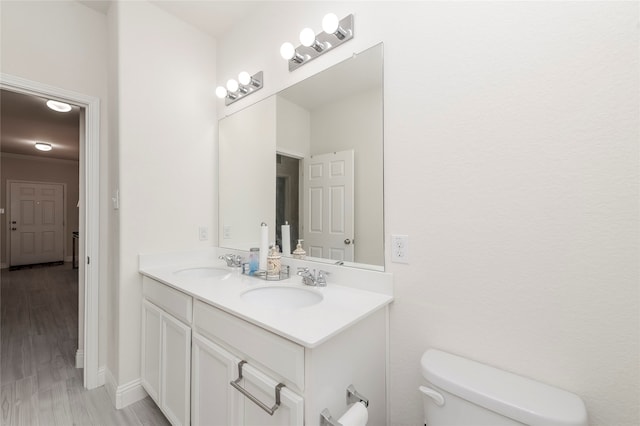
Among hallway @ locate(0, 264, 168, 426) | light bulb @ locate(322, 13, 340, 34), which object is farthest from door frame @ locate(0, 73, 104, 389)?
light bulb @ locate(322, 13, 340, 34)

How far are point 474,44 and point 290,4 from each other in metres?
1.17

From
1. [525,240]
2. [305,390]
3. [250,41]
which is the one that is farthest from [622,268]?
[250,41]

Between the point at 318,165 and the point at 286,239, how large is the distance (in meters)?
0.51

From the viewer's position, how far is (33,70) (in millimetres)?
1665

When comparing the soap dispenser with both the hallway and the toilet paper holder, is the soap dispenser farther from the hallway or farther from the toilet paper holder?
the hallway

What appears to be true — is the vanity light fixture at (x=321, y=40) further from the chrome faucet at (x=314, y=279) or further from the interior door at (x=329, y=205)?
the chrome faucet at (x=314, y=279)

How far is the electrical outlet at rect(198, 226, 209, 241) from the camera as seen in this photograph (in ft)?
6.88

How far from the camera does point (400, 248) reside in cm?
119

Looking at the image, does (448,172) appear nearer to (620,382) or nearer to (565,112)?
(565,112)

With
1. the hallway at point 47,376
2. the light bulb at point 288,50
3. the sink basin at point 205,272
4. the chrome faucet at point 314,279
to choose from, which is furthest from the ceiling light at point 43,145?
the chrome faucet at point 314,279

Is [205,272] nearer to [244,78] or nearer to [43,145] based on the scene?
[244,78]

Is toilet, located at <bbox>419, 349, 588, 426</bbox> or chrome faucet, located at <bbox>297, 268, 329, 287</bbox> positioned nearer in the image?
toilet, located at <bbox>419, 349, 588, 426</bbox>

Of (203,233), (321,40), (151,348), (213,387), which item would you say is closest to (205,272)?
(203,233)

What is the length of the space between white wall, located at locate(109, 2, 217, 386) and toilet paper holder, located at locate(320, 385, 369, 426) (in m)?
1.51
